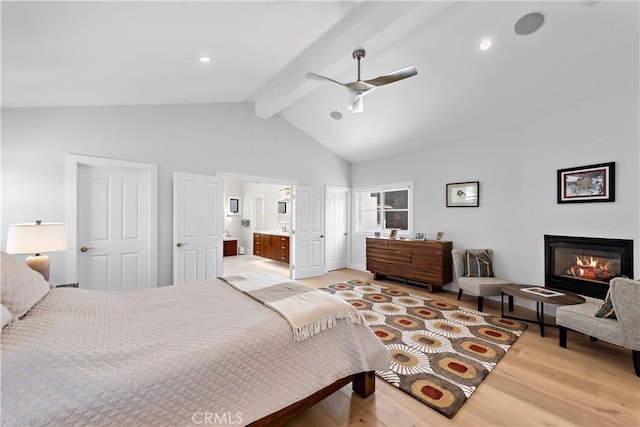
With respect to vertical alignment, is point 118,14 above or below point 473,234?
above

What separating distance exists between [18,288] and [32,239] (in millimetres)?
1302

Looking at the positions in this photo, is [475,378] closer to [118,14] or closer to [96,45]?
[118,14]

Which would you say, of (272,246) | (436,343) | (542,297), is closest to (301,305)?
(436,343)

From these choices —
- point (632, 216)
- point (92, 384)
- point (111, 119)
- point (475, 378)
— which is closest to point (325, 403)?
point (475, 378)

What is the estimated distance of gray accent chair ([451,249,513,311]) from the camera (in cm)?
363

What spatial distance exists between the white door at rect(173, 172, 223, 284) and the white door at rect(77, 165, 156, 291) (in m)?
0.35

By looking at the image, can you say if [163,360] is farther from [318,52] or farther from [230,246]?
[230,246]

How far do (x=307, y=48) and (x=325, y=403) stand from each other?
132 inches

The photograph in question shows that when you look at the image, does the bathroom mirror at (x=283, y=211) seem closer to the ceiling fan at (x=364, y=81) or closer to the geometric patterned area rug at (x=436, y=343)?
the geometric patterned area rug at (x=436, y=343)

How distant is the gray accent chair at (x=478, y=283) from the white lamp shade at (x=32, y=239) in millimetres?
4732

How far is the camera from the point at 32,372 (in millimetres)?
1048

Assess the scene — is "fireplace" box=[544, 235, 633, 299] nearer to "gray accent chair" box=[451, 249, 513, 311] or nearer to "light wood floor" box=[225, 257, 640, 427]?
"gray accent chair" box=[451, 249, 513, 311]

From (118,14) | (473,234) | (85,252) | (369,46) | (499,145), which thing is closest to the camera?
(118,14)

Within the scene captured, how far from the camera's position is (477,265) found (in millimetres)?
4055
